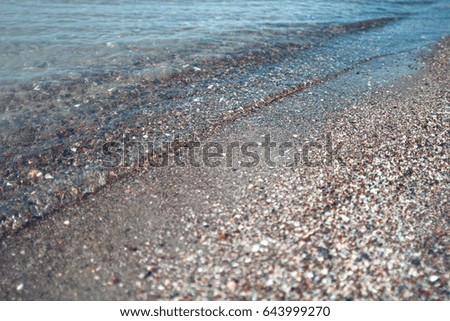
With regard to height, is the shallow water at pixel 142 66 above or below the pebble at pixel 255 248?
above

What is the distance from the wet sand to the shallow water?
0.71 metres

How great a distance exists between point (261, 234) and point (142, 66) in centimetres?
616

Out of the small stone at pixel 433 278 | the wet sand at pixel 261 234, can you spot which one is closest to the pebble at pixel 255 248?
the wet sand at pixel 261 234

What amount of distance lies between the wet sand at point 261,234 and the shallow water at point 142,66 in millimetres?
711

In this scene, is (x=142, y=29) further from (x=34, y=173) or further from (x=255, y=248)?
(x=255, y=248)

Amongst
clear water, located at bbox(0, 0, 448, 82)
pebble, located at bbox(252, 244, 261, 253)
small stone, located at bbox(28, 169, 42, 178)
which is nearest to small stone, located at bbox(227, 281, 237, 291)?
pebble, located at bbox(252, 244, 261, 253)

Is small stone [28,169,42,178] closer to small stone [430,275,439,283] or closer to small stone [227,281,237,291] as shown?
small stone [227,281,237,291]

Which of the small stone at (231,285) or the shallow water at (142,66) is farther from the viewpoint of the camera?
the shallow water at (142,66)

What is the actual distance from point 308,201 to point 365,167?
121cm

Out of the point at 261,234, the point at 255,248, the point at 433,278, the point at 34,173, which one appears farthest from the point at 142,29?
the point at 433,278

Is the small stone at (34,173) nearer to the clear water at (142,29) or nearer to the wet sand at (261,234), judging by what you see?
the wet sand at (261,234)

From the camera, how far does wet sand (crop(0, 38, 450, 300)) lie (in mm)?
3557

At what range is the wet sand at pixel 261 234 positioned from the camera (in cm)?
356

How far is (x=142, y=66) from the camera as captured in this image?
8.87 m
